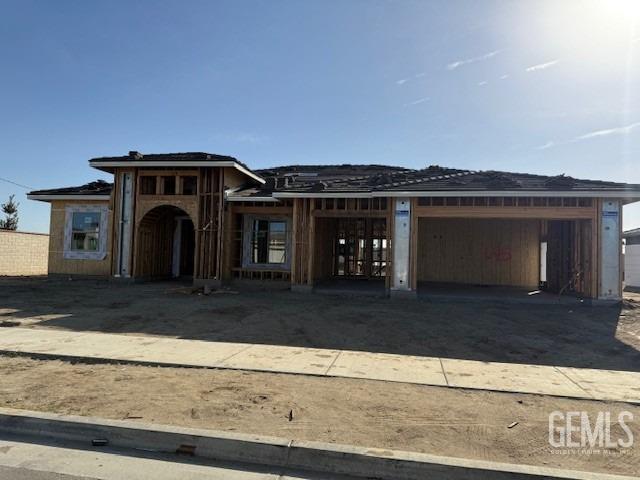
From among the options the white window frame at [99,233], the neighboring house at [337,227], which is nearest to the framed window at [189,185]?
the neighboring house at [337,227]

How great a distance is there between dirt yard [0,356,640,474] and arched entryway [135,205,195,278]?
12268mm

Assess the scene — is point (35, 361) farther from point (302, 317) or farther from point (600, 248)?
point (600, 248)

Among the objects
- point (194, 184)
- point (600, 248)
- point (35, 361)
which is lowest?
point (35, 361)

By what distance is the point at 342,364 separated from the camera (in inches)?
295

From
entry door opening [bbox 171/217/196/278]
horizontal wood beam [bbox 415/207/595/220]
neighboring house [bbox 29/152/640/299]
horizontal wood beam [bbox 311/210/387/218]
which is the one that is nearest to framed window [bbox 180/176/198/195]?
neighboring house [bbox 29/152/640/299]

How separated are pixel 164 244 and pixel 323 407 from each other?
669 inches

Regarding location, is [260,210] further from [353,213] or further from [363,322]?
[363,322]

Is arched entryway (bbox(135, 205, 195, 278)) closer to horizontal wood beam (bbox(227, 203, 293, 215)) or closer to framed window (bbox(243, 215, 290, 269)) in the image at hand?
horizontal wood beam (bbox(227, 203, 293, 215))

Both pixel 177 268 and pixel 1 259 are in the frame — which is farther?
pixel 1 259

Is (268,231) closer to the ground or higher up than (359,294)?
higher up

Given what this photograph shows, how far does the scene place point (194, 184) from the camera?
18.4 meters

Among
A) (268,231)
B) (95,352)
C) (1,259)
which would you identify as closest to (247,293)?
(268,231)

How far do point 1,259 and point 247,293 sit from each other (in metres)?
17.1

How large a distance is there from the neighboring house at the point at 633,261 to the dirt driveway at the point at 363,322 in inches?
516
